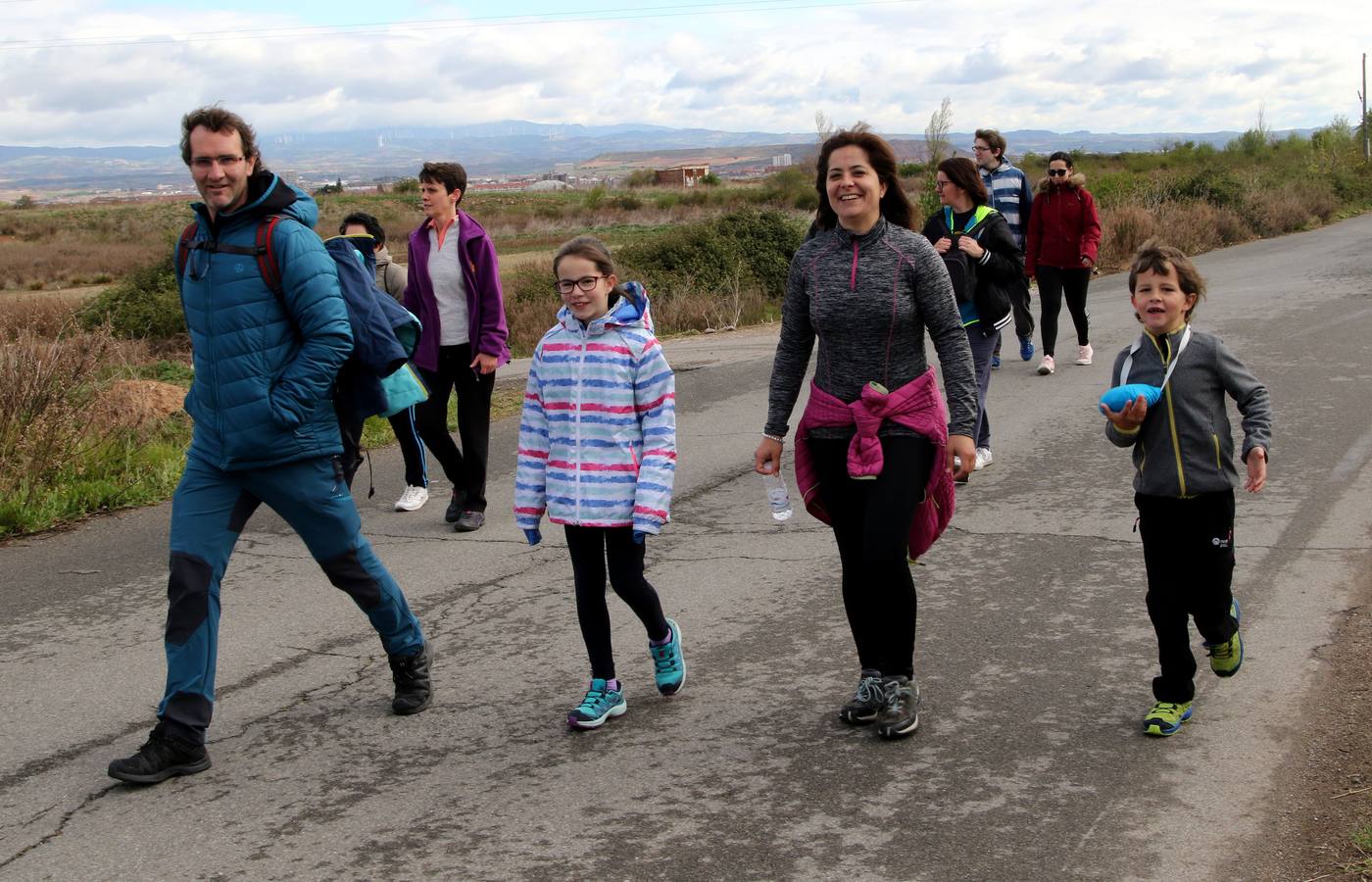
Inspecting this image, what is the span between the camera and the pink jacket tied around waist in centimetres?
423

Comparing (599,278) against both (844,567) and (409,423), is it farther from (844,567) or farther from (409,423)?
(409,423)

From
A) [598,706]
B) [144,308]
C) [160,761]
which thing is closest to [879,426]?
[598,706]

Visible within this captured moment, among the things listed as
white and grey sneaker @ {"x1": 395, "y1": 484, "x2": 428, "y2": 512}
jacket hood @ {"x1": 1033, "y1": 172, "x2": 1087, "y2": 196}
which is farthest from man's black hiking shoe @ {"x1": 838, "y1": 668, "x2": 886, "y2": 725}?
jacket hood @ {"x1": 1033, "y1": 172, "x2": 1087, "y2": 196}

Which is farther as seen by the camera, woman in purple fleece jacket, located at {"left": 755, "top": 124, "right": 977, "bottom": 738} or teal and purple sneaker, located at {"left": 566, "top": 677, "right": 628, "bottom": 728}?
teal and purple sneaker, located at {"left": 566, "top": 677, "right": 628, "bottom": 728}

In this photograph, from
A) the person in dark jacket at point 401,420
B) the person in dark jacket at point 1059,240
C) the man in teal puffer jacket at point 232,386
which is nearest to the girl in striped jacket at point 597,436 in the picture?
the man in teal puffer jacket at point 232,386

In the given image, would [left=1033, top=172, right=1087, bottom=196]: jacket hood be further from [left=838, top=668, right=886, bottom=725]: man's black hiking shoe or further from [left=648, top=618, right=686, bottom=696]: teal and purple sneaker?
[left=838, top=668, right=886, bottom=725]: man's black hiking shoe

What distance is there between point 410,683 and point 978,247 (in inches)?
181

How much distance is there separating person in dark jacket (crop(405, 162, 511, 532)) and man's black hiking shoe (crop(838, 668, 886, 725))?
137 inches

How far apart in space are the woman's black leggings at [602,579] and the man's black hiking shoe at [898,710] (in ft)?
2.73

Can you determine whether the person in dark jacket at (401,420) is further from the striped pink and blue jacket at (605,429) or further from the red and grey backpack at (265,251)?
the striped pink and blue jacket at (605,429)

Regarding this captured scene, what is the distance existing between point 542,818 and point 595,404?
131cm

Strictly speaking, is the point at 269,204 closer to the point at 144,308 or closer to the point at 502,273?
the point at 144,308

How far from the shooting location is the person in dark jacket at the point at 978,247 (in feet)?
26.2

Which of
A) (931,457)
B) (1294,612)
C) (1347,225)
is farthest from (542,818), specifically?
(1347,225)
